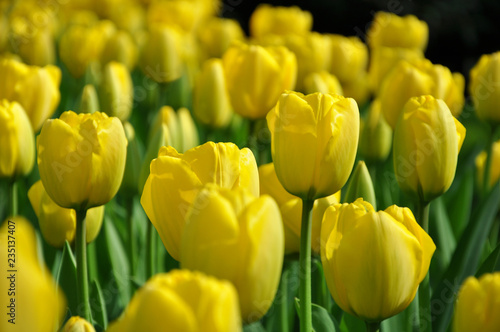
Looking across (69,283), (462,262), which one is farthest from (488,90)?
(69,283)

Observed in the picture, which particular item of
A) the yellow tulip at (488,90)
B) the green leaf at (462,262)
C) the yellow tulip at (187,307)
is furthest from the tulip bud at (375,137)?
the yellow tulip at (187,307)

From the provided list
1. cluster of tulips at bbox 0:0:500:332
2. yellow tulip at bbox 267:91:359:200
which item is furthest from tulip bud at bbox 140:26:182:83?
yellow tulip at bbox 267:91:359:200

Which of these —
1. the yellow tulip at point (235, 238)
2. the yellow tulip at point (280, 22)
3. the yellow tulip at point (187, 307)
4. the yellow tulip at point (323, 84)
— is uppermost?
the yellow tulip at point (187, 307)

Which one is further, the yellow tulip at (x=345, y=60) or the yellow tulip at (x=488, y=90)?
the yellow tulip at (x=345, y=60)

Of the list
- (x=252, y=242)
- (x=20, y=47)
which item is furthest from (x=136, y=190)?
(x=20, y=47)

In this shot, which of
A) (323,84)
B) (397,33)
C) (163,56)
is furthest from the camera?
(397,33)

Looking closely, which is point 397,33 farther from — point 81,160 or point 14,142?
point 81,160

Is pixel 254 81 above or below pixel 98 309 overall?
above

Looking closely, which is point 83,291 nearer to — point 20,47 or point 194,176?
point 194,176

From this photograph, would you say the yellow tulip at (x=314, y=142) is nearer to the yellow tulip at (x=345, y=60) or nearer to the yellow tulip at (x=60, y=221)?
the yellow tulip at (x=60, y=221)
